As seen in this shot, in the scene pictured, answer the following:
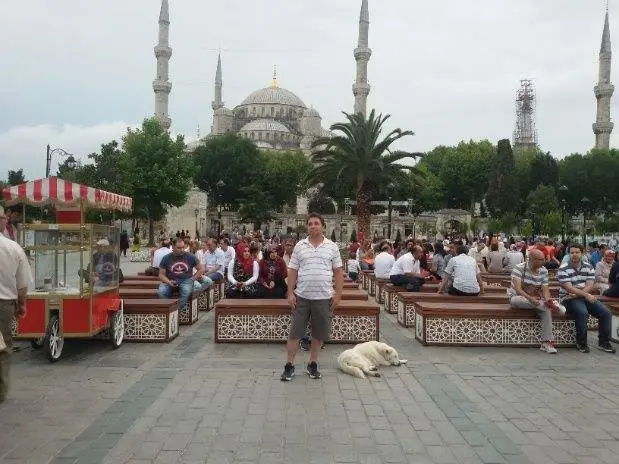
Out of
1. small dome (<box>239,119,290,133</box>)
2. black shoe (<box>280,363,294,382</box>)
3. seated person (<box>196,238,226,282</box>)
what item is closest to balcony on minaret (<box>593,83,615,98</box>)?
small dome (<box>239,119,290,133</box>)

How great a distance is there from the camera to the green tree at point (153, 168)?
4347cm

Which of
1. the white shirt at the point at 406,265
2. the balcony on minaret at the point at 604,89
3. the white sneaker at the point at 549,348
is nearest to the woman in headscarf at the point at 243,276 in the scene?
the white shirt at the point at 406,265

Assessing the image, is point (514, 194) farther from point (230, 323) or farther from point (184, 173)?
point (230, 323)

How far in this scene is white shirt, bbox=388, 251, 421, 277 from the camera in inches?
486

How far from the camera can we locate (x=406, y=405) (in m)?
5.87

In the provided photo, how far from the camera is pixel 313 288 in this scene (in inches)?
267

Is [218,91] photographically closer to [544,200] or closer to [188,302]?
[544,200]

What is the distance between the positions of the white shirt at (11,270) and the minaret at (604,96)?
228 ft

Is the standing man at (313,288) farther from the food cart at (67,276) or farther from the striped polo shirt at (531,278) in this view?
the striped polo shirt at (531,278)

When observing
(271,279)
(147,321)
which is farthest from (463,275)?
(147,321)

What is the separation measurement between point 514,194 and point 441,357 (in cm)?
5908

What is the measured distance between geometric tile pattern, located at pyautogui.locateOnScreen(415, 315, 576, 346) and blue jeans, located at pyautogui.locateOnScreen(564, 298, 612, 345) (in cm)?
49

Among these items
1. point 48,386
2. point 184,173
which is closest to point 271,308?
point 48,386

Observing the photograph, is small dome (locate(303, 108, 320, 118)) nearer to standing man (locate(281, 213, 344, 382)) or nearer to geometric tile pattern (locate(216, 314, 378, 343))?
geometric tile pattern (locate(216, 314, 378, 343))
